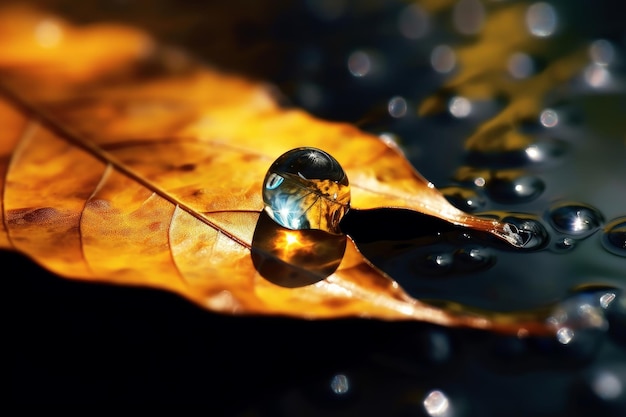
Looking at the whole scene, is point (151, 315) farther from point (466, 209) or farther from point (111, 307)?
point (466, 209)

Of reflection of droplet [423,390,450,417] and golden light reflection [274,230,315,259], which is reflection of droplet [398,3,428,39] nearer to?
golden light reflection [274,230,315,259]

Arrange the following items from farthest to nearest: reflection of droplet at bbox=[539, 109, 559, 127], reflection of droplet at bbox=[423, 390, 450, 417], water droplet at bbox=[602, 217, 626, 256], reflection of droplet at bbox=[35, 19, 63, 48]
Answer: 1. reflection of droplet at bbox=[35, 19, 63, 48]
2. reflection of droplet at bbox=[539, 109, 559, 127]
3. water droplet at bbox=[602, 217, 626, 256]
4. reflection of droplet at bbox=[423, 390, 450, 417]

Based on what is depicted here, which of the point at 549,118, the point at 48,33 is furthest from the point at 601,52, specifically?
the point at 48,33

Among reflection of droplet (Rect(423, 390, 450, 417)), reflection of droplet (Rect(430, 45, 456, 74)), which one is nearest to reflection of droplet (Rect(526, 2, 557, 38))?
reflection of droplet (Rect(430, 45, 456, 74))

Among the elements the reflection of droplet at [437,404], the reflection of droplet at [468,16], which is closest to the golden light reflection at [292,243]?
the reflection of droplet at [437,404]

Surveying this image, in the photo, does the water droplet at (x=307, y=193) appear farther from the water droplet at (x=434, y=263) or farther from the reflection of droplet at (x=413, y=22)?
the reflection of droplet at (x=413, y=22)

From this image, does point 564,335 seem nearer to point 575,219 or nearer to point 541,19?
point 575,219
